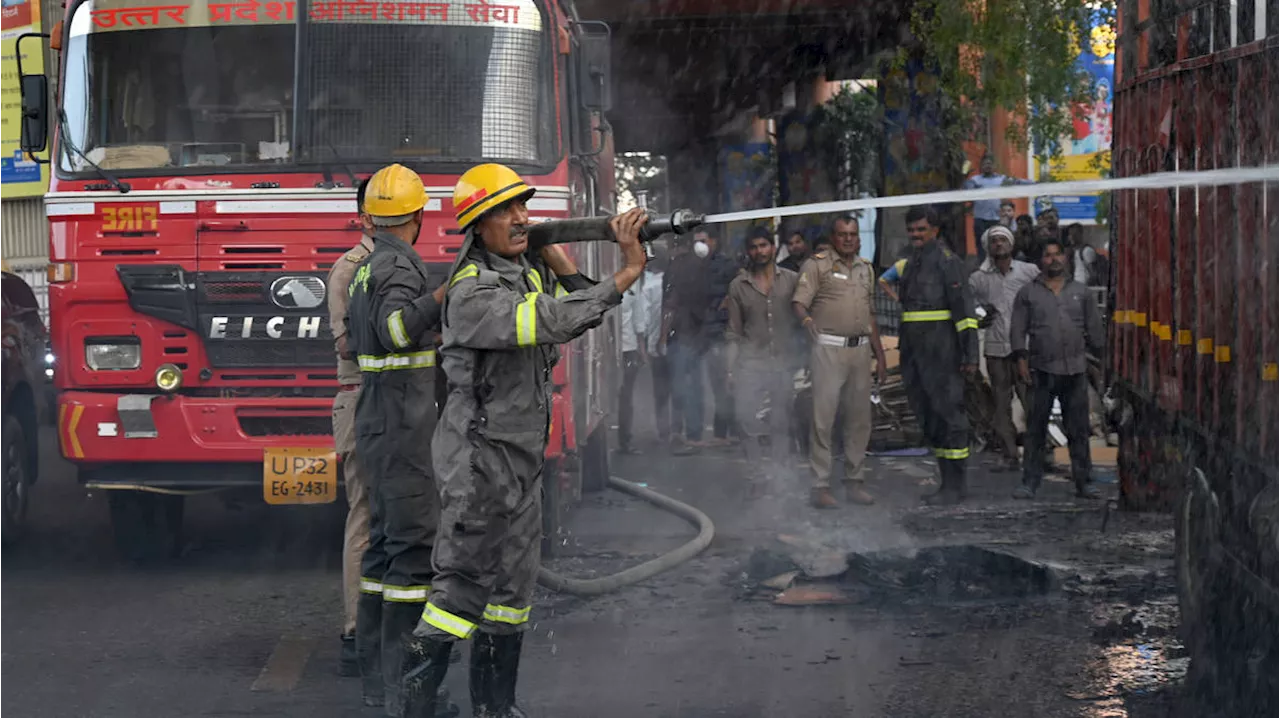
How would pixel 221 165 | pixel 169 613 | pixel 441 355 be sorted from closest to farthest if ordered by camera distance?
pixel 441 355, pixel 169 613, pixel 221 165

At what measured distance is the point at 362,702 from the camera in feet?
19.5

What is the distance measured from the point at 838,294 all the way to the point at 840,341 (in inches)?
12.2

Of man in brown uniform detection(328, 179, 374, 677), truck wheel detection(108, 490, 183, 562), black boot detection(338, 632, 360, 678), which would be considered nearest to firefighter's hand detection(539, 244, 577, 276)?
man in brown uniform detection(328, 179, 374, 677)

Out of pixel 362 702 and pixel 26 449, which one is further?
pixel 26 449

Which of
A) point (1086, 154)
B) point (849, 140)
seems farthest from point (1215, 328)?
point (1086, 154)

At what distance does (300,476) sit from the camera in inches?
303

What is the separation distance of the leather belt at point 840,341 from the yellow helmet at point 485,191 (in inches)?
233

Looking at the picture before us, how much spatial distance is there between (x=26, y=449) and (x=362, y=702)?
440 cm

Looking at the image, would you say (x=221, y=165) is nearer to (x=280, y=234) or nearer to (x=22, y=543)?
(x=280, y=234)

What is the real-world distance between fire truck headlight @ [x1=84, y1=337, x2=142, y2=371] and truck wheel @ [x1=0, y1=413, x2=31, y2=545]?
53.8 inches

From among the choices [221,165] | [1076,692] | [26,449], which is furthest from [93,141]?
[1076,692]

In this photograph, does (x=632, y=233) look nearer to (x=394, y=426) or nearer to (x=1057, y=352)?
(x=394, y=426)

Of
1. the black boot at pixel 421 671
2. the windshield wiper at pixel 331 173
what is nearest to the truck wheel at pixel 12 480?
the windshield wiper at pixel 331 173

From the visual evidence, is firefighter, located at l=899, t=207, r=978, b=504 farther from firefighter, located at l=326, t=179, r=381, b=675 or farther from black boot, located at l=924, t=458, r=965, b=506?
firefighter, located at l=326, t=179, r=381, b=675
